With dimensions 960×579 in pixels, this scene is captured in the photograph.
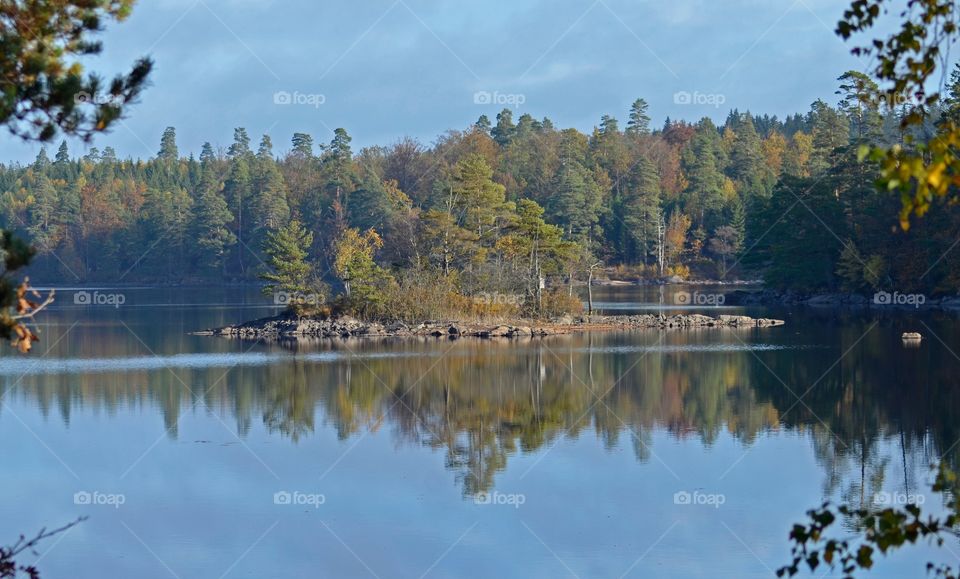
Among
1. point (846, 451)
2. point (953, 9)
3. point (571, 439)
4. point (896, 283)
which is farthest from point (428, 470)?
point (896, 283)

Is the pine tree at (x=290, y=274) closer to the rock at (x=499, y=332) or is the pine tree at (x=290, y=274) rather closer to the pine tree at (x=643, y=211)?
the rock at (x=499, y=332)

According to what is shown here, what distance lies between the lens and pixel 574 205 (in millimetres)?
78375

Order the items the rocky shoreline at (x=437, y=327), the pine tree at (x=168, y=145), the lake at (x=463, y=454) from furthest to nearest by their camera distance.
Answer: the pine tree at (x=168, y=145) < the rocky shoreline at (x=437, y=327) < the lake at (x=463, y=454)

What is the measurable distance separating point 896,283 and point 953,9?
48428 millimetres

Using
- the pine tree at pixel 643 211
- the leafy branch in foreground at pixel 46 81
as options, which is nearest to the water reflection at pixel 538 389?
the leafy branch in foreground at pixel 46 81

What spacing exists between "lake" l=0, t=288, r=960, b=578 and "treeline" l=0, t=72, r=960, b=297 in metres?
21.0

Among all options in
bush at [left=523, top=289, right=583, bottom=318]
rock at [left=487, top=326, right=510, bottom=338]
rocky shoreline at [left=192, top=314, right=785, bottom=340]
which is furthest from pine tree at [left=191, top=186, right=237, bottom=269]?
rock at [left=487, top=326, right=510, bottom=338]

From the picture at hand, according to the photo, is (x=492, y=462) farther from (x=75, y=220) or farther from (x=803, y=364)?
(x=75, y=220)

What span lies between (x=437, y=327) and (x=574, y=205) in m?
41.0

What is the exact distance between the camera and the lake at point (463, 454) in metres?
12.9

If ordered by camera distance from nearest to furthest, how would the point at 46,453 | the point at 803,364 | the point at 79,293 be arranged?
the point at 46,453 → the point at 803,364 → the point at 79,293

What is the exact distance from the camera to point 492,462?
57.8ft

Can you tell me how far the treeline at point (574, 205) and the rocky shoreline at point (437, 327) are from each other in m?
7.43

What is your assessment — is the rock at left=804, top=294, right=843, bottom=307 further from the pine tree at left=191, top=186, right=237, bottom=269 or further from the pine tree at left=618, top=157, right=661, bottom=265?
the pine tree at left=191, top=186, right=237, bottom=269
